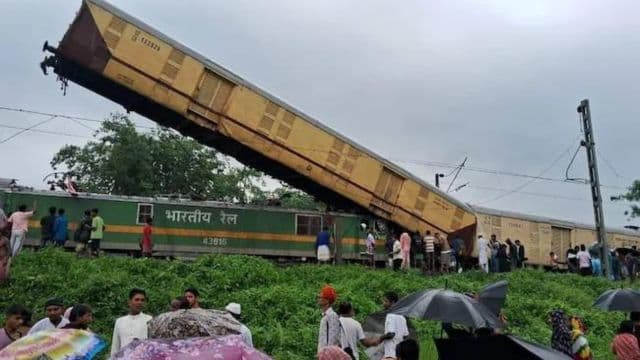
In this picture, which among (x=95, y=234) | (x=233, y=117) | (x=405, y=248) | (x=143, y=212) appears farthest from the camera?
(x=405, y=248)

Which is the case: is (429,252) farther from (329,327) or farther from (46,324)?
(46,324)

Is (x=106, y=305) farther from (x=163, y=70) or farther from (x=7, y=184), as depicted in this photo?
(x=7, y=184)

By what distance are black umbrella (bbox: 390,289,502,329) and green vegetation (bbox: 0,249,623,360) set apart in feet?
10.6

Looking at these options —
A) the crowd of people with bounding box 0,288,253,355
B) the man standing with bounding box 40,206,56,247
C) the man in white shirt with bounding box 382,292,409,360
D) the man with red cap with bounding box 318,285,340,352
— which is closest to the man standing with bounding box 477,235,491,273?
the man standing with bounding box 40,206,56,247

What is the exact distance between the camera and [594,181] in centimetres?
2178

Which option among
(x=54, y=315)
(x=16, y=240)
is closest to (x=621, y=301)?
(x=54, y=315)

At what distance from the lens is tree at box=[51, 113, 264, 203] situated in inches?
1427

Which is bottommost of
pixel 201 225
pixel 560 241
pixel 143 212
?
pixel 201 225

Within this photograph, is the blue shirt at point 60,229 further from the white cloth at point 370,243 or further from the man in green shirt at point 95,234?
the white cloth at point 370,243

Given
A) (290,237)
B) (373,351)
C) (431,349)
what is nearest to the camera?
(373,351)

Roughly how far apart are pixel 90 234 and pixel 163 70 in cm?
469


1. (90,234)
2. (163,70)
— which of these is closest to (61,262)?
(90,234)

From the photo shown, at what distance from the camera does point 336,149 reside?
19562 mm

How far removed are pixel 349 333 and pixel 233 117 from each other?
12.6m
